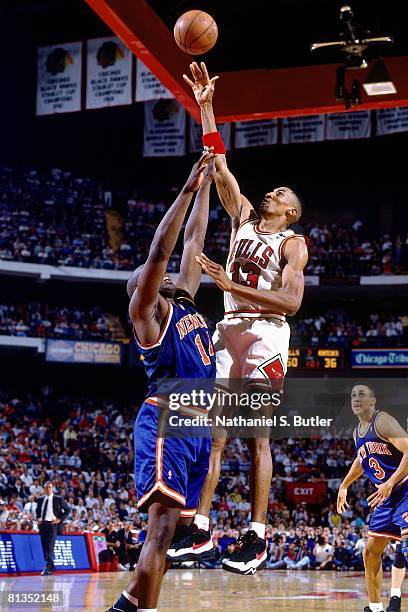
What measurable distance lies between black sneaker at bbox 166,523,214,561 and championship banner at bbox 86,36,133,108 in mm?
14619

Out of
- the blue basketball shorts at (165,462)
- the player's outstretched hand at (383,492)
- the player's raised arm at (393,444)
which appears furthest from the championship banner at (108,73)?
the blue basketball shorts at (165,462)

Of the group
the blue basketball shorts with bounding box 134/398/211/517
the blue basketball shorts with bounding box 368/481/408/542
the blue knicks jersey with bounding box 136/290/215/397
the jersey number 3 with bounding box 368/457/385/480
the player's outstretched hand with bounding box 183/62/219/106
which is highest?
the player's outstretched hand with bounding box 183/62/219/106

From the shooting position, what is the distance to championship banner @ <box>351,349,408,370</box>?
2119 cm

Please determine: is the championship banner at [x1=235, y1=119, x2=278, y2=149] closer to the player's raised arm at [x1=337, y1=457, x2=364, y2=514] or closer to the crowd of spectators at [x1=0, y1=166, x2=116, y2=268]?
the crowd of spectators at [x1=0, y1=166, x2=116, y2=268]

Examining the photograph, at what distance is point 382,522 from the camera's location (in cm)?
832

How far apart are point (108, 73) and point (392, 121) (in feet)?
24.2

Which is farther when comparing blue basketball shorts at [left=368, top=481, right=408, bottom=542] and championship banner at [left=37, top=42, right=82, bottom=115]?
championship banner at [left=37, top=42, right=82, bottom=115]

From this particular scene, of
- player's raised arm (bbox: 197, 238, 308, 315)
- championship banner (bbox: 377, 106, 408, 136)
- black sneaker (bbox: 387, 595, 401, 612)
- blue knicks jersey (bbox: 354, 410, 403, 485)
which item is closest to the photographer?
player's raised arm (bbox: 197, 238, 308, 315)

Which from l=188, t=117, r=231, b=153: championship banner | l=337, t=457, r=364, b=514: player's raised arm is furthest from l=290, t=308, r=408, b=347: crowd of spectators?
l=337, t=457, r=364, b=514: player's raised arm

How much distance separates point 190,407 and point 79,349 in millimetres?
17220

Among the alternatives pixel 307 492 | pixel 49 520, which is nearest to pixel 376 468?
pixel 49 520

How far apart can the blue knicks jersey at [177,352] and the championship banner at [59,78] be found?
15.3m

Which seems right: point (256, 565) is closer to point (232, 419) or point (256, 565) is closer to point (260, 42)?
point (232, 419)

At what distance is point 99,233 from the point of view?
24562 millimetres
